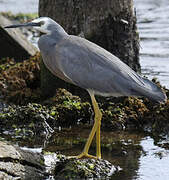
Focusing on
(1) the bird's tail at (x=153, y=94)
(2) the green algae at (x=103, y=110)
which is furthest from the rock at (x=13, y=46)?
(1) the bird's tail at (x=153, y=94)

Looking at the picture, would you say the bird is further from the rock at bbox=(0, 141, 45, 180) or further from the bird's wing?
the rock at bbox=(0, 141, 45, 180)

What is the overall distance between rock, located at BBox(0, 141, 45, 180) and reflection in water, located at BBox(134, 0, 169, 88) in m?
4.11

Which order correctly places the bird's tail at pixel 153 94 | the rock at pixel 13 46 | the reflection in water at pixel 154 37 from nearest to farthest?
the bird's tail at pixel 153 94
the rock at pixel 13 46
the reflection in water at pixel 154 37

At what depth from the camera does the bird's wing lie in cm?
681

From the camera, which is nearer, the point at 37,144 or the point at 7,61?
the point at 37,144

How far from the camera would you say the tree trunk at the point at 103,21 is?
866 cm

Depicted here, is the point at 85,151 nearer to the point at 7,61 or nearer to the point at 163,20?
the point at 7,61

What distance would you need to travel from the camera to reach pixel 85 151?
6.92 m

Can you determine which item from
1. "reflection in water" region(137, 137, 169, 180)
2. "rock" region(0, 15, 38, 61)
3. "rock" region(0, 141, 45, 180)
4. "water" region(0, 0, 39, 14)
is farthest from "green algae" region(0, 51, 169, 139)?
"water" region(0, 0, 39, 14)

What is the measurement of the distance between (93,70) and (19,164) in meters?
1.35

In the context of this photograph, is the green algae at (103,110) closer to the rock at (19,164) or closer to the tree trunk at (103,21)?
the tree trunk at (103,21)

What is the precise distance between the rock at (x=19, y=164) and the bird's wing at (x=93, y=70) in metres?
1.01

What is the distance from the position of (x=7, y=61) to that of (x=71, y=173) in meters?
4.75

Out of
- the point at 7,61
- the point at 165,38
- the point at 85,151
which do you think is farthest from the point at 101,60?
the point at 165,38
